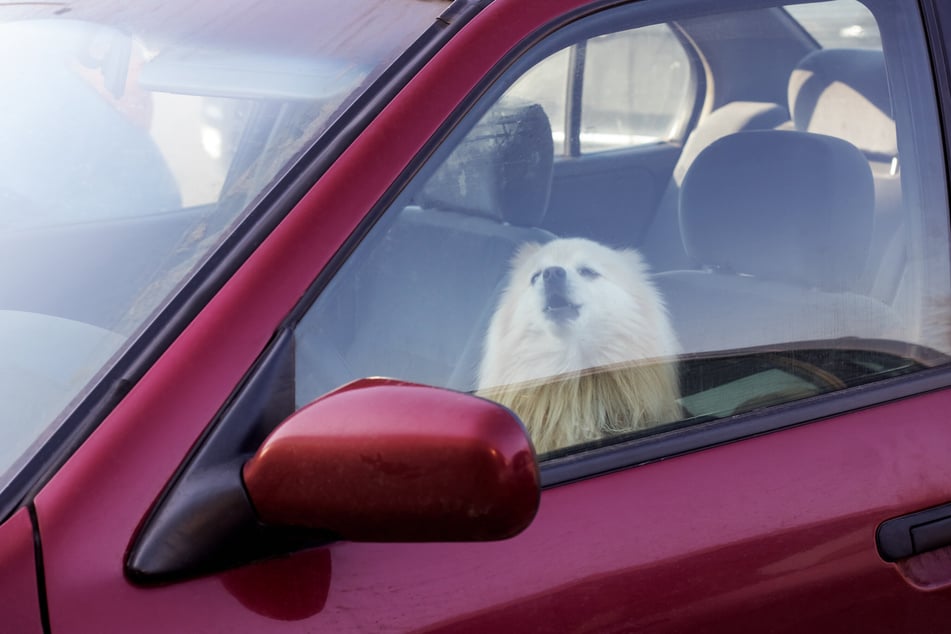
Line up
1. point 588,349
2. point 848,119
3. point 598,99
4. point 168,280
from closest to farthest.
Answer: point 168,280 < point 588,349 < point 848,119 < point 598,99

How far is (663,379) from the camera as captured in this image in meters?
1.52

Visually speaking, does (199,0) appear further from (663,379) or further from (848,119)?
(848,119)

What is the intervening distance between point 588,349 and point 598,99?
1.41m

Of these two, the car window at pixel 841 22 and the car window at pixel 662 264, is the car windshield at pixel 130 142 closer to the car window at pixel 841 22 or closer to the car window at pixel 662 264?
the car window at pixel 662 264

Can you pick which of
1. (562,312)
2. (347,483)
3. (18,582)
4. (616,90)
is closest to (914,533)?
(562,312)

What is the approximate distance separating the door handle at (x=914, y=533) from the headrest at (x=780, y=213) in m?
0.41

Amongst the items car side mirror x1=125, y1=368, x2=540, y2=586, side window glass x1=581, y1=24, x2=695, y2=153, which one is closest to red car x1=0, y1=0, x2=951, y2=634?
car side mirror x1=125, y1=368, x2=540, y2=586

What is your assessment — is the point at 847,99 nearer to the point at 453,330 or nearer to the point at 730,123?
the point at 730,123

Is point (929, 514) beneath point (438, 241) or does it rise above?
beneath

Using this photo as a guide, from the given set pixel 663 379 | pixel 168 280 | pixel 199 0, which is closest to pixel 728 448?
pixel 663 379

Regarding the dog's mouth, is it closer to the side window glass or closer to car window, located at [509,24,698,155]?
car window, located at [509,24,698,155]

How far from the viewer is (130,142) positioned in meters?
1.70

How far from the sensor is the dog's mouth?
5.42 ft

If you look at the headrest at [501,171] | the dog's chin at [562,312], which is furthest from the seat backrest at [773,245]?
the headrest at [501,171]
